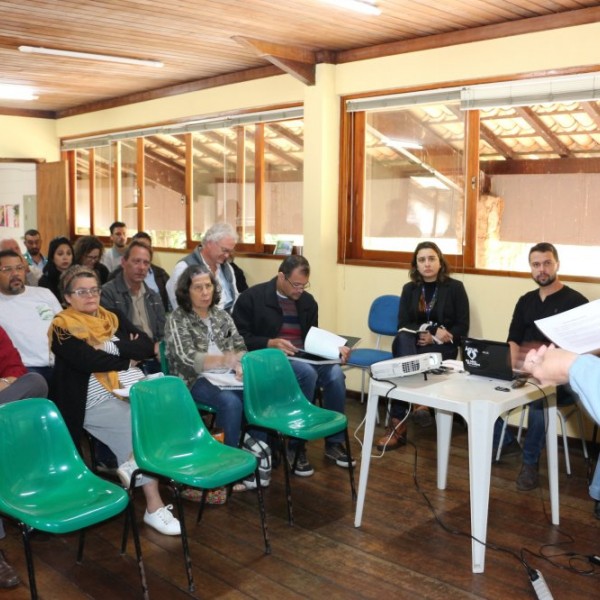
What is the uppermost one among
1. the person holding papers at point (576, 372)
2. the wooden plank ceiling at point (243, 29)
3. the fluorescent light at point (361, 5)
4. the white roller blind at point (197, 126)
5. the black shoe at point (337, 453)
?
the wooden plank ceiling at point (243, 29)

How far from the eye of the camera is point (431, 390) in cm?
312

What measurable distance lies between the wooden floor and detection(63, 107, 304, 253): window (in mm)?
3180

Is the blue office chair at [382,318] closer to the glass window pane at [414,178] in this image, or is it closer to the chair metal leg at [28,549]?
the glass window pane at [414,178]

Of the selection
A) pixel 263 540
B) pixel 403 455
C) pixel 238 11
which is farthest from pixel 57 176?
pixel 263 540

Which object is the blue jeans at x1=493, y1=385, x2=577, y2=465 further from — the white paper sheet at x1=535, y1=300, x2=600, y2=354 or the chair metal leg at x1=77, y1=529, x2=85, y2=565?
the chair metal leg at x1=77, y1=529, x2=85, y2=565

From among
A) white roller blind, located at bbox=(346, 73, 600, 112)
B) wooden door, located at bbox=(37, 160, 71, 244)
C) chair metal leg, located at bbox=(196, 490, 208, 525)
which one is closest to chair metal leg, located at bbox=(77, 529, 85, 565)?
chair metal leg, located at bbox=(196, 490, 208, 525)

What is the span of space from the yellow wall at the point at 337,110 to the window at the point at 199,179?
0.20m

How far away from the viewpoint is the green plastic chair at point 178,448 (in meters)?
2.90

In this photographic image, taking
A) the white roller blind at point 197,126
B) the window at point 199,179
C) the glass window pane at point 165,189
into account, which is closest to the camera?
the white roller blind at point 197,126

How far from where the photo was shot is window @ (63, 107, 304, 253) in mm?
6594

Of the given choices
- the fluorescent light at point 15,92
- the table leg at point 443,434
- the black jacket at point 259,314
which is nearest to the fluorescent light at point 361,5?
the black jacket at point 259,314

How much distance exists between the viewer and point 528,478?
3.96 meters

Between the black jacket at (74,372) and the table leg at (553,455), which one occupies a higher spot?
the black jacket at (74,372)

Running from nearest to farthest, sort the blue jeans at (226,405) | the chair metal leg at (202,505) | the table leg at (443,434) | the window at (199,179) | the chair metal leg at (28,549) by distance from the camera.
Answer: the chair metal leg at (28,549) → the chair metal leg at (202,505) → the blue jeans at (226,405) → the table leg at (443,434) → the window at (199,179)
